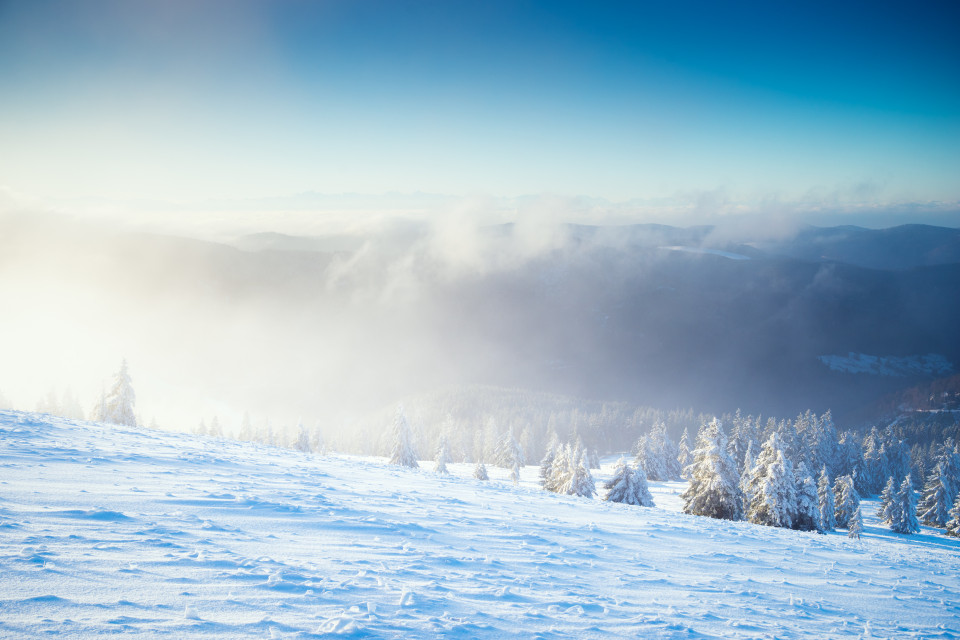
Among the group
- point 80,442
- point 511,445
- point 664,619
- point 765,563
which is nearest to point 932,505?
point 511,445

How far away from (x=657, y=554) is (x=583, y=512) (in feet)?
16.2

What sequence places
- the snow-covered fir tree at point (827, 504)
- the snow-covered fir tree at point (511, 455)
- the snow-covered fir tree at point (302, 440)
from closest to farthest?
1. the snow-covered fir tree at point (827, 504)
2. the snow-covered fir tree at point (302, 440)
3. the snow-covered fir tree at point (511, 455)

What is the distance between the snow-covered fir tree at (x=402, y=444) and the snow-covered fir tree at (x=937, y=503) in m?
69.4

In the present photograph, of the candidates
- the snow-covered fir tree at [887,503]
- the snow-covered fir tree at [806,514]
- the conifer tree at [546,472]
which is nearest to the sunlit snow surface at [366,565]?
the snow-covered fir tree at [806,514]

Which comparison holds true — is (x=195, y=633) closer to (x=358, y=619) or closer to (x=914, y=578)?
(x=358, y=619)

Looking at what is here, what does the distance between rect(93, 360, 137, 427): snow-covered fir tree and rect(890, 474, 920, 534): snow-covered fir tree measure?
84.5 metres

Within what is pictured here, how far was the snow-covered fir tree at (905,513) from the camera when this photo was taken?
50.5m

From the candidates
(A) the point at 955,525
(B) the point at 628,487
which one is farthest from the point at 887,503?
(B) the point at 628,487

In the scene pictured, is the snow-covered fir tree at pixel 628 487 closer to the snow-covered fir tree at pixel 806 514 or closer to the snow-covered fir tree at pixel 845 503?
the snow-covered fir tree at pixel 806 514

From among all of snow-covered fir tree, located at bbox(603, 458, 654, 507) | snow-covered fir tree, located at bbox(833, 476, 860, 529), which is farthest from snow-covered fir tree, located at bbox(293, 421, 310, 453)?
snow-covered fir tree, located at bbox(833, 476, 860, 529)

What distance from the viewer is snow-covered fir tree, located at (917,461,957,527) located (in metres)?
58.6

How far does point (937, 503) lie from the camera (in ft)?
194

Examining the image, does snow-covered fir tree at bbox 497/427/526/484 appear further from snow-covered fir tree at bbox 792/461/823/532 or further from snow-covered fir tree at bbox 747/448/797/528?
snow-covered fir tree at bbox 792/461/823/532

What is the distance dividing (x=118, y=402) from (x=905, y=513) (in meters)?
86.3
